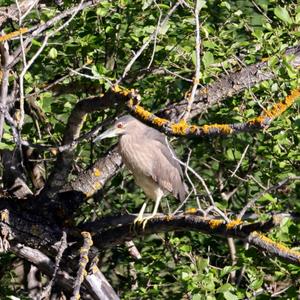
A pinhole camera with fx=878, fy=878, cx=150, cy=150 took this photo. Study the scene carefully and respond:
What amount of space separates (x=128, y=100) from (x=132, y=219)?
1.04 metres

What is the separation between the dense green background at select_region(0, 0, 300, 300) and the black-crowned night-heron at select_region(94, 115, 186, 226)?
14cm

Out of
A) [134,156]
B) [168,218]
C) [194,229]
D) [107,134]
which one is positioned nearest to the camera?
[194,229]

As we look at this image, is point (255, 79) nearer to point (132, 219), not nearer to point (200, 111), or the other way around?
point (200, 111)

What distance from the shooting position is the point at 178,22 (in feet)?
19.6

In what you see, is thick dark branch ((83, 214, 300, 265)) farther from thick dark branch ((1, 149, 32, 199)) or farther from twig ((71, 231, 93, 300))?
thick dark branch ((1, 149, 32, 199))

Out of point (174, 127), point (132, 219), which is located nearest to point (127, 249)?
point (132, 219)

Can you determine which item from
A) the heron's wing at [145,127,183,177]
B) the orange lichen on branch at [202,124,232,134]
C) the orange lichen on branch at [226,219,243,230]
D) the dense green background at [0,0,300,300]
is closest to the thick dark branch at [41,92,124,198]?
the dense green background at [0,0,300,300]

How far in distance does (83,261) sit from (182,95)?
6.15 ft

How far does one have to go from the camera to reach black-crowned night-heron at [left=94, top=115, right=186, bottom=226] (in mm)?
5910

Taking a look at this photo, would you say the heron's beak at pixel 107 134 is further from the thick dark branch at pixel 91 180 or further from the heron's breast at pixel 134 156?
the thick dark branch at pixel 91 180

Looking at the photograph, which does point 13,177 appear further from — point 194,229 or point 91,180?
point 194,229

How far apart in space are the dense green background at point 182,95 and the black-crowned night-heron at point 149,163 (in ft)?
0.46

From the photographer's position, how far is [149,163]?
19.9 ft

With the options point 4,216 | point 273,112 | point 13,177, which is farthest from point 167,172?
point 273,112
